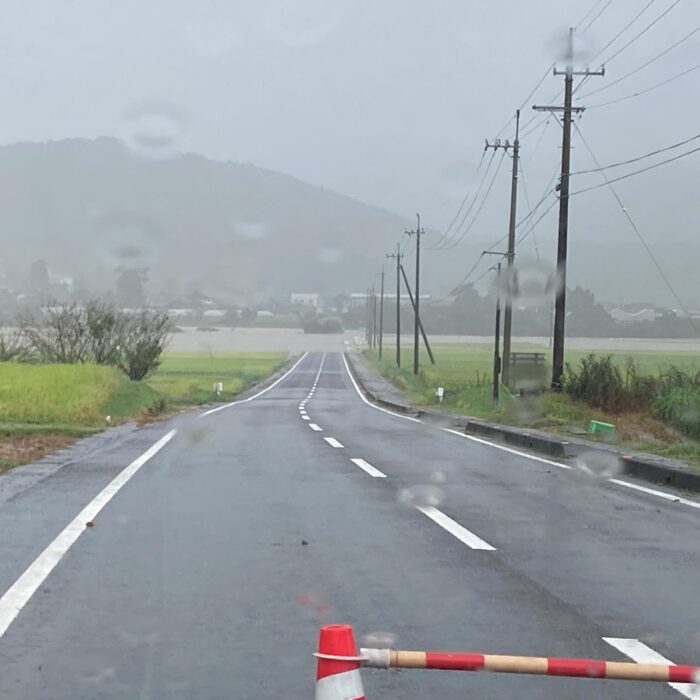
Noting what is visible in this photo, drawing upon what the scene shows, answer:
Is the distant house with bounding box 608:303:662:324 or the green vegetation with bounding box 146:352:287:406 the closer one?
the green vegetation with bounding box 146:352:287:406

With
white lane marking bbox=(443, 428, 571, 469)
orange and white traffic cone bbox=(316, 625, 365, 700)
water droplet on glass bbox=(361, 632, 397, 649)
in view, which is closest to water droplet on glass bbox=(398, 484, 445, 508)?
white lane marking bbox=(443, 428, 571, 469)

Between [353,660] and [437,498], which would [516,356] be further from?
[353,660]

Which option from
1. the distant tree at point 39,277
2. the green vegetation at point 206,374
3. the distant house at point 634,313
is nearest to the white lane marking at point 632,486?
the green vegetation at point 206,374

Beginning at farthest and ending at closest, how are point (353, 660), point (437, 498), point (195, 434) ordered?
point (195, 434) < point (437, 498) < point (353, 660)

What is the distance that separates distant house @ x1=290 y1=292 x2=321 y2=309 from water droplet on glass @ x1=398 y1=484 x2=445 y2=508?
117931 millimetres

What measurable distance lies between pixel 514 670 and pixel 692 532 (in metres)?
6.34

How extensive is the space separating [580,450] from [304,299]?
116184mm

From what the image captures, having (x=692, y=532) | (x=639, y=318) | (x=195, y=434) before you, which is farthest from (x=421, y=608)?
(x=639, y=318)

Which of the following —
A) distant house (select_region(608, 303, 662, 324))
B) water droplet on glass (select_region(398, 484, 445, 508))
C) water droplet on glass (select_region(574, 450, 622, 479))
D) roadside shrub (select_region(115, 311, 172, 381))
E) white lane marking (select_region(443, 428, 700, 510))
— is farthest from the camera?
distant house (select_region(608, 303, 662, 324))

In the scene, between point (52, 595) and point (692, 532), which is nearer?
point (52, 595)

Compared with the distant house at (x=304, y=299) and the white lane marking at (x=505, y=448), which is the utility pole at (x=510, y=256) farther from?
the distant house at (x=304, y=299)

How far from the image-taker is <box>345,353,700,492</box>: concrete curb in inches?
525

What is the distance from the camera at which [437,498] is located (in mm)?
11102

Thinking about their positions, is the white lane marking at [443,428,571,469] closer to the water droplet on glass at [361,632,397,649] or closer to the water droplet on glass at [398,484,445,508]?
the water droplet on glass at [398,484,445,508]
